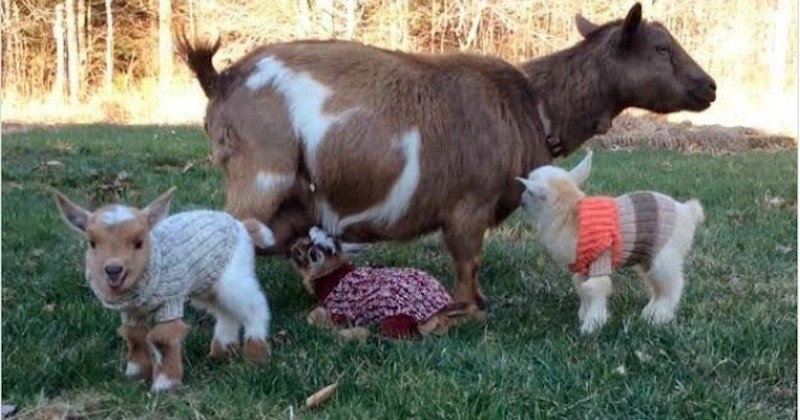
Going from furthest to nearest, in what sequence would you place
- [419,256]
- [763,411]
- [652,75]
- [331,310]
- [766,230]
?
[766,230], [419,256], [652,75], [331,310], [763,411]

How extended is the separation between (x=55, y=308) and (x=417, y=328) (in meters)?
1.51

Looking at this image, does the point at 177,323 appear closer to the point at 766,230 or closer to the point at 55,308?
the point at 55,308

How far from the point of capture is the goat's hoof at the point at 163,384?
3.12 metres

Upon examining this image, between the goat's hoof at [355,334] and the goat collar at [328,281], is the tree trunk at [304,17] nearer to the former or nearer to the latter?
the goat collar at [328,281]

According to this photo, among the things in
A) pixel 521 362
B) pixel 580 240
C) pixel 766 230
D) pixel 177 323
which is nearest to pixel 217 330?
pixel 177 323

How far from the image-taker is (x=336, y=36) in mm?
17547

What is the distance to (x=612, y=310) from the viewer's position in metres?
4.10

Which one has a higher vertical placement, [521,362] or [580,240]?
[580,240]

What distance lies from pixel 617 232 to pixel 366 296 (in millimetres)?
1013

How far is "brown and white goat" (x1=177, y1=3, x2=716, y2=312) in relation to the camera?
3891 millimetres

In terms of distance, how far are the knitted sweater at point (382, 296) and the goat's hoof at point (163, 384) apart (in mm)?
874

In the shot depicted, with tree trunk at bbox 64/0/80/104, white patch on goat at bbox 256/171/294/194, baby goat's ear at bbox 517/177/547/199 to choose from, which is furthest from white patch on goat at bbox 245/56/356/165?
tree trunk at bbox 64/0/80/104

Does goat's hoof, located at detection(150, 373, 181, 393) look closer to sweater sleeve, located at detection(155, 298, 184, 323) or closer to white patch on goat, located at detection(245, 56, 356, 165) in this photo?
sweater sleeve, located at detection(155, 298, 184, 323)

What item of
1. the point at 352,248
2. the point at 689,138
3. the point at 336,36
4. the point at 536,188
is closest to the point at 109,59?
the point at 336,36
